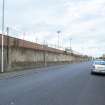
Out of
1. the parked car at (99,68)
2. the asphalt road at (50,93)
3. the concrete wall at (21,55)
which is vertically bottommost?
the asphalt road at (50,93)

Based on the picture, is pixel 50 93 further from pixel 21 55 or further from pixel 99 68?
pixel 21 55

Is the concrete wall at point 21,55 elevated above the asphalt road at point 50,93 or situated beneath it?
elevated above

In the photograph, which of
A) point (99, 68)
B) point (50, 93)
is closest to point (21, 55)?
point (99, 68)

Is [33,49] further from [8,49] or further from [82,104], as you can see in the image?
[82,104]

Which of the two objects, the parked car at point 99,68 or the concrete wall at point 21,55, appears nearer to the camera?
the parked car at point 99,68

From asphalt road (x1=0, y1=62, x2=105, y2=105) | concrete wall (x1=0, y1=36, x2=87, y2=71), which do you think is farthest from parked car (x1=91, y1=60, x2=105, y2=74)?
asphalt road (x1=0, y1=62, x2=105, y2=105)

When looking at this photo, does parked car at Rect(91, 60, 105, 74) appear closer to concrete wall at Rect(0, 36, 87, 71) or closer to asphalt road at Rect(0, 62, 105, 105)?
concrete wall at Rect(0, 36, 87, 71)

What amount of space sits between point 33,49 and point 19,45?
8809 mm

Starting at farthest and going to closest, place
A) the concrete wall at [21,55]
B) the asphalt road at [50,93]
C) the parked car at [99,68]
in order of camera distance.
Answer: the concrete wall at [21,55]
the parked car at [99,68]
the asphalt road at [50,93]

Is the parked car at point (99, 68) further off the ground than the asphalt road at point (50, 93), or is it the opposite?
the parked car at point (99, 68)

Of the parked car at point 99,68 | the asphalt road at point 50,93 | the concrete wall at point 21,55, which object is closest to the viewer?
the asphalt road at point 50,93

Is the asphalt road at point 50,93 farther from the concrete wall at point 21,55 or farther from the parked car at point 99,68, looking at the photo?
the concrete wall at point 21,55

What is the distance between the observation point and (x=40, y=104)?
1087 centimetres

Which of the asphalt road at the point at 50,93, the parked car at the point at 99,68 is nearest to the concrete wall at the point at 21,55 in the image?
the parked car at the point at 99,68
